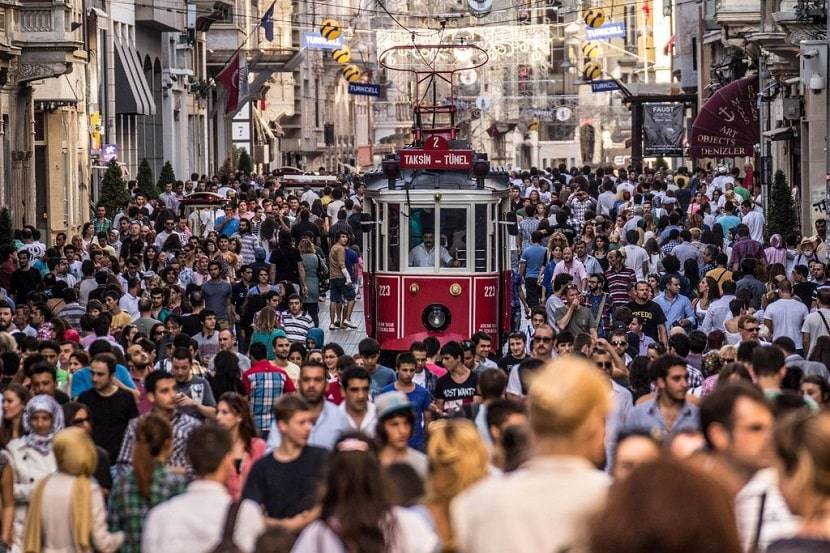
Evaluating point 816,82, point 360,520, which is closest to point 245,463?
point 360,520

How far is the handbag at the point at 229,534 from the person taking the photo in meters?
7.59

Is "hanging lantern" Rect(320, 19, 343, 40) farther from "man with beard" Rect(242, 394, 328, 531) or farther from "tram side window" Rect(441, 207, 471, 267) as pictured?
"man with beard" Rect(242, 394, 328, 531)

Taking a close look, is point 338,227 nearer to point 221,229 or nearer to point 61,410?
point 221,229

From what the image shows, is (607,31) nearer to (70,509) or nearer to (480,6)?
(480,6)

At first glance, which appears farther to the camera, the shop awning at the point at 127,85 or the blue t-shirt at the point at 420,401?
the shop awning at the point at 127,85

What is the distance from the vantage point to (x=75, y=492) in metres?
9.62

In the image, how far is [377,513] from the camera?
7.15 metres

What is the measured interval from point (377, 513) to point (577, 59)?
371ft

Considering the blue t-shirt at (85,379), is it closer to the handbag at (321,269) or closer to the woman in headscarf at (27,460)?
the woman in headscarf at (27,460)

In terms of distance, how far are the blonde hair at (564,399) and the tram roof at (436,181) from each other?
55.4 ft

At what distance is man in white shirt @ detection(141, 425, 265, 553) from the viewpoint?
327 inches

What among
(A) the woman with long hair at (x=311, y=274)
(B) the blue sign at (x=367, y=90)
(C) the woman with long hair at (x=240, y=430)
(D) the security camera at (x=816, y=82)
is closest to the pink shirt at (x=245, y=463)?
(C) the woman with long hair at (x=240, y=430)

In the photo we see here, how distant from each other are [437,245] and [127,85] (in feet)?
107

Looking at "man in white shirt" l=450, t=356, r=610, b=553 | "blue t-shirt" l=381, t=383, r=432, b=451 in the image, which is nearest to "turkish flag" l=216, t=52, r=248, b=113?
"blue t-shirt" l=381, t=383, r=432, b=451
